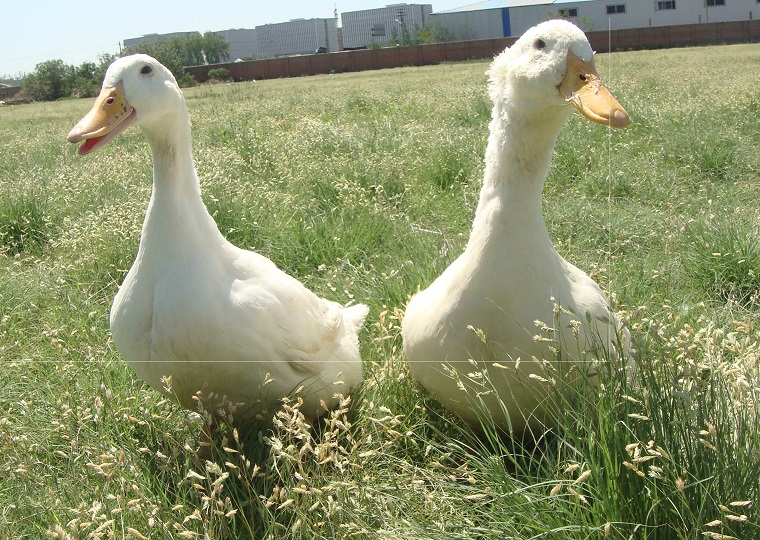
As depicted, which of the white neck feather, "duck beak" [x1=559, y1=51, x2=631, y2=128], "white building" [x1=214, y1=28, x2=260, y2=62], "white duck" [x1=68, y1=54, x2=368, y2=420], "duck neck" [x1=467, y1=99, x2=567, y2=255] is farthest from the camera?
"white building" [x1=214, y1=28, x2=260, y2=62]

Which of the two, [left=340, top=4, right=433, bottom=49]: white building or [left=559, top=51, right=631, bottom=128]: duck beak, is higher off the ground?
[left=340, top=4, right=433, bottom=49]: white building

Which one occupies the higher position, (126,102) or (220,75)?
(220,75)

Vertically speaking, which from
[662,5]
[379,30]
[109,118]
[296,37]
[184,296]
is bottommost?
[184,296]

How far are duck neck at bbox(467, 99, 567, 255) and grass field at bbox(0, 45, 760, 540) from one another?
0.47 metres

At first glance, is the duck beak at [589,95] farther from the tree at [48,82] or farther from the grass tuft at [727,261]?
the tree at [48,82]

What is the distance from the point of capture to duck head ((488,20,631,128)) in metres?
2.37

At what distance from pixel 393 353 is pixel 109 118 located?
158 centimetres

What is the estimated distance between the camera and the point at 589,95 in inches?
93.7

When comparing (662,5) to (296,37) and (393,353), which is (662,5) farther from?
(296,37)

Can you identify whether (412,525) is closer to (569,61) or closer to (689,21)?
(569,61)

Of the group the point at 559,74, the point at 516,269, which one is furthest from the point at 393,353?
the point at 559,74

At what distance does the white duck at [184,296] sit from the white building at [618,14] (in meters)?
25.4

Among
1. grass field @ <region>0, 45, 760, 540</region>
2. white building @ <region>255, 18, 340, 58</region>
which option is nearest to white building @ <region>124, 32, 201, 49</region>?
white building @ <region>255, 18, 340, 58</region>

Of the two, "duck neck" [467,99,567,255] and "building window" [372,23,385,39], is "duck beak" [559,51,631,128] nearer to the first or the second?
"duck neck" [467,99,567,255]
